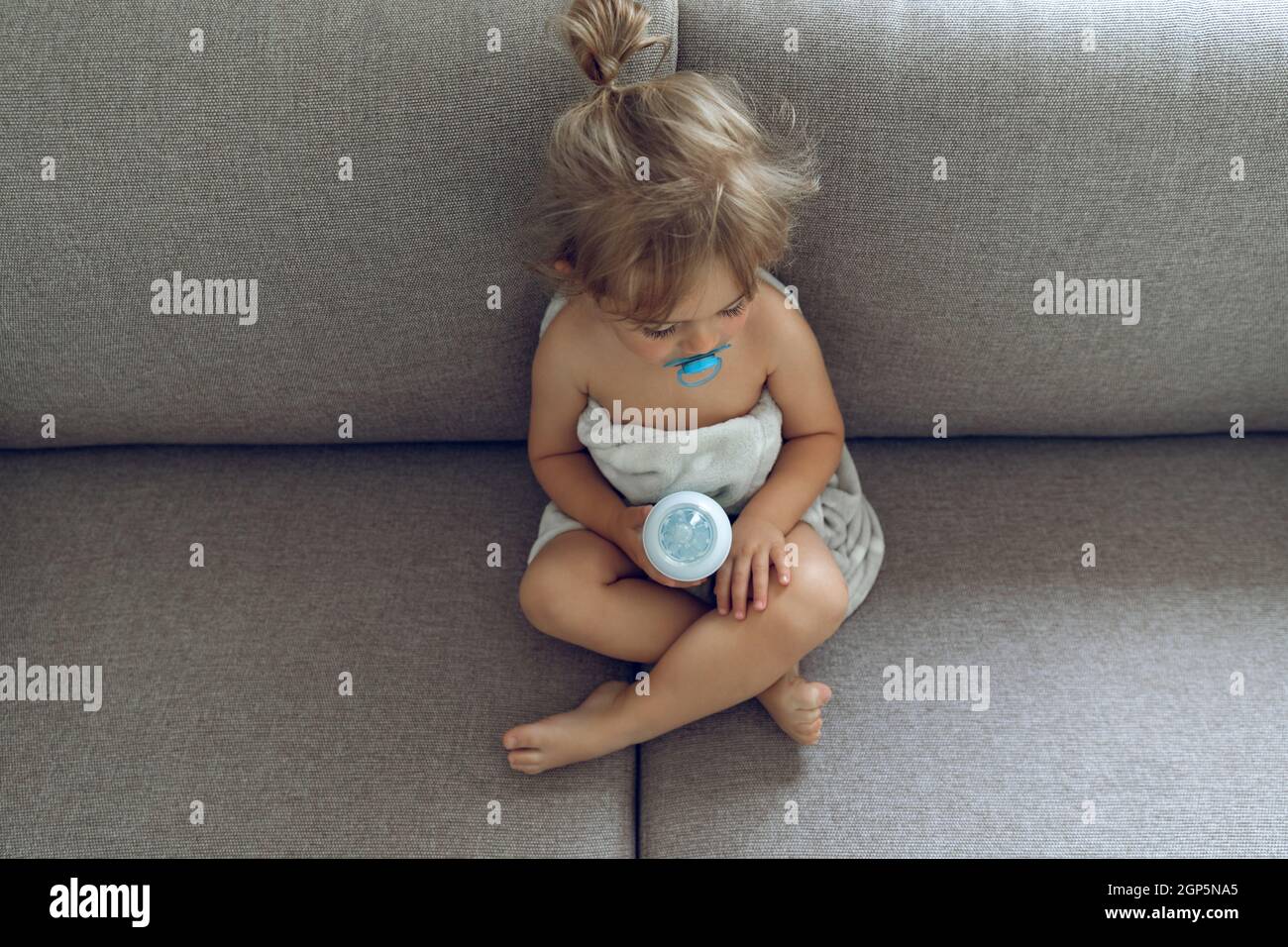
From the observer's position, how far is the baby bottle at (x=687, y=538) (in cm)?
92

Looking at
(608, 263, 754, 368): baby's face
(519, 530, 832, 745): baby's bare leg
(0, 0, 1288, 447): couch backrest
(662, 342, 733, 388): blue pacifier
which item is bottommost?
(519, 530, 832, 745): baby's bare leg

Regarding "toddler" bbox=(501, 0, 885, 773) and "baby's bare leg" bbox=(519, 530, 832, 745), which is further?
"baby's bare leg" bbox=(519, 530, 832, 745)

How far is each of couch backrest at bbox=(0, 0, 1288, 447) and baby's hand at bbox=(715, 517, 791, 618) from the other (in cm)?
25

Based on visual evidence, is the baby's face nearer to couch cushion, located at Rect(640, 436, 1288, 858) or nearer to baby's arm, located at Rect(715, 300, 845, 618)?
baby's arm, located at Rect(715, 300, 845, 618)

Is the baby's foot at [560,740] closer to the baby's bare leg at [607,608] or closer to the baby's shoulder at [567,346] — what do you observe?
the baby's bare leg at [607,608]

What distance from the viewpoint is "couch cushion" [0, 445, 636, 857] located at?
95cm

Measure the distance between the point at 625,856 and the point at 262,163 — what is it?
801 millimetres

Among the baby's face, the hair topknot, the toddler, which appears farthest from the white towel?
the hair topknot

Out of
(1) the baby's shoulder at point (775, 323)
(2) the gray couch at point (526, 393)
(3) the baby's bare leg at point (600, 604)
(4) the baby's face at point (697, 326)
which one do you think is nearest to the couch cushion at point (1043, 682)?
(2) the gray couch at point (526, 393)

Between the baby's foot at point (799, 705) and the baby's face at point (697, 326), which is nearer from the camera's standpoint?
the baby's face at point (697, 326)

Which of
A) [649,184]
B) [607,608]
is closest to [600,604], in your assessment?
[607,608]

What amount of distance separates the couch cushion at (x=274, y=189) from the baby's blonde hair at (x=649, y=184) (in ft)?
0.26

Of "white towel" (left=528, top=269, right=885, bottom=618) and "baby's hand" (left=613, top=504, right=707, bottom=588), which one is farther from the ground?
"white towel" (left=528, top=269, right=885, bottom=618)

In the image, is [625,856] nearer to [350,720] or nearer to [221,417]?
[350,720]
